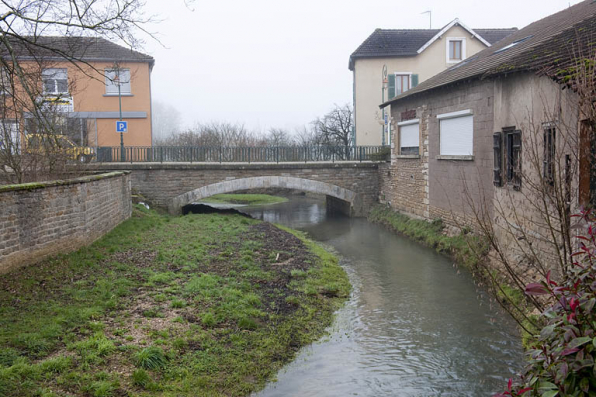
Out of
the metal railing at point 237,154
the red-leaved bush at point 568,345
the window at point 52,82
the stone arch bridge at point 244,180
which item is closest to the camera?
the red-leaved bush at point 568,345

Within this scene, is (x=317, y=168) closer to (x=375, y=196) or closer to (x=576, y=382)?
(x=375, y=196)

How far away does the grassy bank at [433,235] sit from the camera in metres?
12.6

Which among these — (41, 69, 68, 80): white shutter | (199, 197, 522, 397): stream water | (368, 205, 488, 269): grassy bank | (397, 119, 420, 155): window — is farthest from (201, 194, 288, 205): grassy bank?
(199, 197, 522, 397): stream water

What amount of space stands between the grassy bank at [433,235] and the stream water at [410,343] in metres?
0.49

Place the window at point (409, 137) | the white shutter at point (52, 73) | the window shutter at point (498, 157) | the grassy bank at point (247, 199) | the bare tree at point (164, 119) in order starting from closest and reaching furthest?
the white shutter at point (52, 73) < the window shutter at point (498, 157) < the window at point (409, 137) < the grassy bank at point (247, 199) < the bare tree at point (164, 119)

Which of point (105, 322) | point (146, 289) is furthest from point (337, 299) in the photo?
point (105, 322)

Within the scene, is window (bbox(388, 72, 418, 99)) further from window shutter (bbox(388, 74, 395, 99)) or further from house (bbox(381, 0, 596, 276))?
house (bbox(381, 0, 596, 276))

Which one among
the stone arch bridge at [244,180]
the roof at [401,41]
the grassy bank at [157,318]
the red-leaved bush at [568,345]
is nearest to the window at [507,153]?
the grassy bank at [157,318]

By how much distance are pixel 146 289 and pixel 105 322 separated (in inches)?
69.6

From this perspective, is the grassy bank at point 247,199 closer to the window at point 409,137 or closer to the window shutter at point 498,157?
the window at point 409,137

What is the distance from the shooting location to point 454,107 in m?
15.0

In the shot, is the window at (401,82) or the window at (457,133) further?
the window at (401,82)

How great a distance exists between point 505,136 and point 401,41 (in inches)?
770

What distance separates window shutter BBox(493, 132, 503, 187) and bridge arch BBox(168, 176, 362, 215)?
11.0m
